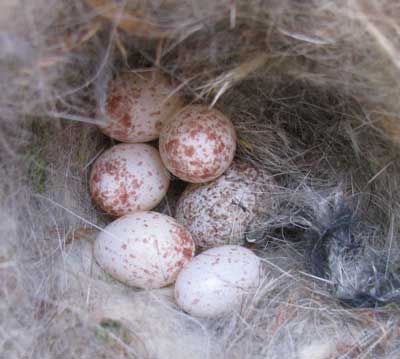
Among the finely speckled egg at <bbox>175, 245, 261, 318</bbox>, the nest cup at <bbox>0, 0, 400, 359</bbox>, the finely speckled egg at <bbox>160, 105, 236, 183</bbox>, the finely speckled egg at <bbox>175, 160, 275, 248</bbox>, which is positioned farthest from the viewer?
the finely speckled egg at <bbox>175, 160, 275, 248</bbox>

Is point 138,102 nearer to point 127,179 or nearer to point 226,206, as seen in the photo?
point 127,179

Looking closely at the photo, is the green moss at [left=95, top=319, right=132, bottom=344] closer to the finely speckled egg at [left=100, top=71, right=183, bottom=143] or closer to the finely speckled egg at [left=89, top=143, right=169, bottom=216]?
the finely speckled egg at [left=89, top=143, right=169, bottom=216]

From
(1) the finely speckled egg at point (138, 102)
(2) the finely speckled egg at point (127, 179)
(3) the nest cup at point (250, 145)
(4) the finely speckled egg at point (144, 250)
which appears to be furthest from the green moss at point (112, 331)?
(1) the finely speckled egg at point (138, 102)

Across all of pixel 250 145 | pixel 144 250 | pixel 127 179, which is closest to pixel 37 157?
pixel 127 179

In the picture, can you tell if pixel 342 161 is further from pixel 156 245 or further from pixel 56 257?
pixel 56 257

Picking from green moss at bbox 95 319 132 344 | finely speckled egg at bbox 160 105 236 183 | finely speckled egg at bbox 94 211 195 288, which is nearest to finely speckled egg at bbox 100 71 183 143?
finely speckled egg at bbox 160 105 236 183

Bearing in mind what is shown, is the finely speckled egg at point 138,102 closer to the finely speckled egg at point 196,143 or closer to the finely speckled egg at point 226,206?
the finely speckled egg at point 196,143
